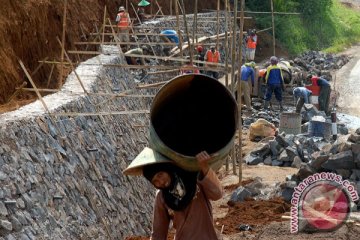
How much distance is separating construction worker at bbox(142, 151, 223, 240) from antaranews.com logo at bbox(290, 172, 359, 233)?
12.2 ft

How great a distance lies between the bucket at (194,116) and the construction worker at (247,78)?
15657 mm

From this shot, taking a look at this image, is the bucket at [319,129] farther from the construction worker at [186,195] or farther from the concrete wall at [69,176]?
the construction worker at [186,195]

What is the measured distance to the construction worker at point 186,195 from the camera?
14.9 feet

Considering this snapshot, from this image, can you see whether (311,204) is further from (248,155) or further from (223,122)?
(248,155)

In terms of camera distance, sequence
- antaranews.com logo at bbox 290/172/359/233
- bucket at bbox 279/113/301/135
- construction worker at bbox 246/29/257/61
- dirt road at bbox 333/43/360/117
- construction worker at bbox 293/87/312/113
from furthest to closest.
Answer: construction worker at bbox 246/29/257/61 < dirt road at bbox 333/43/360/117 < construction worker at bbox 293/87/312/113 < bucket at bbox 279/113/301/135 < antaranews.com logo at bbox 290/172/359/233

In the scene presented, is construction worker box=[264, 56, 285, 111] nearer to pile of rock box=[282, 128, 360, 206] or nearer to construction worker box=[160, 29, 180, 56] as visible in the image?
construction worker box=[160, 29, 180, 56]

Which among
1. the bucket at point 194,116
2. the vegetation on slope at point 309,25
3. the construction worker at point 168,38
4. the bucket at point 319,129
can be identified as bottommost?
the vegetation on slope at point 309,25

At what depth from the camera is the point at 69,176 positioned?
9305 millimetres

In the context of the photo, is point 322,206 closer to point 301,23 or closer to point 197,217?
point 197,217

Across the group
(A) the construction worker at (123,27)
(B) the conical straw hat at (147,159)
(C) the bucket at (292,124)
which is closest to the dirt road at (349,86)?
(C) the bucket at (292,124)

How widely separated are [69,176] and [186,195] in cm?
492

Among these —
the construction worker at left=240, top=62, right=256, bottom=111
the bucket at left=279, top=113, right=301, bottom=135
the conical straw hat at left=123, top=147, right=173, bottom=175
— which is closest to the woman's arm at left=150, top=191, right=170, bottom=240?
the conical straw hat at left=123, top=147, right=173, bottom=175

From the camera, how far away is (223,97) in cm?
480

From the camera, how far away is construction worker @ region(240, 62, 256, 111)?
2050 centimetres
